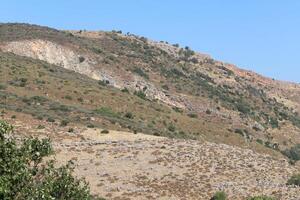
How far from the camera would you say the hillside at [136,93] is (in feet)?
243

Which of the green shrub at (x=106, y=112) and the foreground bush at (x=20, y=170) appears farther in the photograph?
the green shrub at (x=106, y=112)

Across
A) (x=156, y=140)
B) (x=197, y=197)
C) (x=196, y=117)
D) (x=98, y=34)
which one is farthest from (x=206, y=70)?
(x=197, y=197)

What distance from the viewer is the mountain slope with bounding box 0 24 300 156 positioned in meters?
83.9

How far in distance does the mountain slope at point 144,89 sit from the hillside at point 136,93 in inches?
8.1

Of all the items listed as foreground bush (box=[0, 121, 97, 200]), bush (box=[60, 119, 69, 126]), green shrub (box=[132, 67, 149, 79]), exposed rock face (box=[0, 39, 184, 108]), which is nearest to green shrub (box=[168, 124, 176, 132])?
bush (box=[60, 119, 69, 126])

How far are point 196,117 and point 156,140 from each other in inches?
1516

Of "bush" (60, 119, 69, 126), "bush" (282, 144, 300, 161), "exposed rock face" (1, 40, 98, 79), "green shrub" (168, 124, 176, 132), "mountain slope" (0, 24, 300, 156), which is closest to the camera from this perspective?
"bush" (60, 119, 69, 126)

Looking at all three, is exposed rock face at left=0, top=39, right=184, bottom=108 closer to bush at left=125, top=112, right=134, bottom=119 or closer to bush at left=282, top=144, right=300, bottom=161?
bush at left=282, top=144, right=300, bottom=161

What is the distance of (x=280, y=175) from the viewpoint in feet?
176

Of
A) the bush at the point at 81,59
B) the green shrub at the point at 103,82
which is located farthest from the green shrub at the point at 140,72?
the bush at the point at 81,59

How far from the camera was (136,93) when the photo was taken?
103438 millimetres

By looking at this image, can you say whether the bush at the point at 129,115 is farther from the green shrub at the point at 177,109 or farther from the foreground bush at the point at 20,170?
the foreground bush at the point at 20,170

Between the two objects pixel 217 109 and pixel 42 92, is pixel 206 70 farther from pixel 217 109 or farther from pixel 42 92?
pixel 42 92

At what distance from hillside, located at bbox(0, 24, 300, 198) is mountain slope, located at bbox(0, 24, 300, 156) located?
0.21 m
